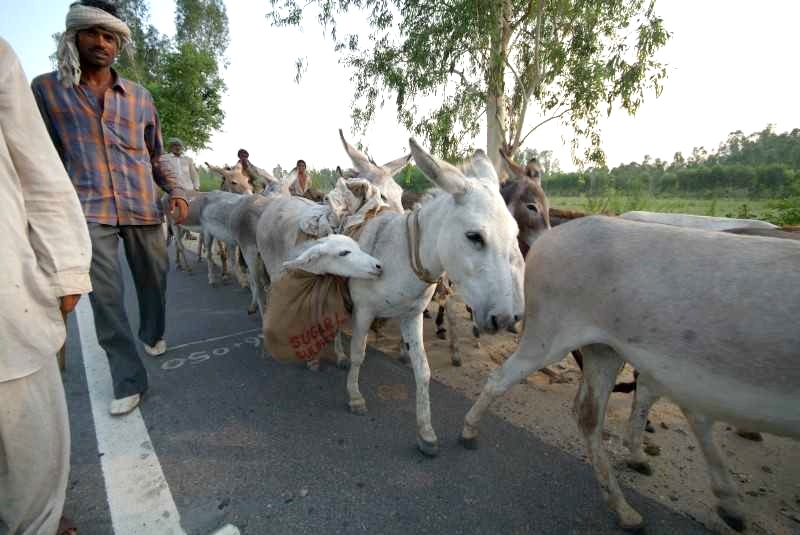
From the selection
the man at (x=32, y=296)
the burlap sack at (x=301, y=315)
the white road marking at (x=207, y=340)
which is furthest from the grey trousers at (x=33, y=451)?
the white road marking at (x=207, y=340)

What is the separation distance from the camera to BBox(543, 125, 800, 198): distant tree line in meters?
26.1

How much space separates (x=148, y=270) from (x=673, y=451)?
14.2 feet

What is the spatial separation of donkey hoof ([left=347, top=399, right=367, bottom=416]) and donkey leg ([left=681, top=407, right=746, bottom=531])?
1978 millimetres

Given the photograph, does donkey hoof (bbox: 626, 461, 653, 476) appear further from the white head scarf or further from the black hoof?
the white head scarf

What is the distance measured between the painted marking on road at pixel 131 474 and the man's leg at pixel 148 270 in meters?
0.63

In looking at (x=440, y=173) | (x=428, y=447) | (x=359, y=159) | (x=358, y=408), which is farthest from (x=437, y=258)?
(x=359, y=159)

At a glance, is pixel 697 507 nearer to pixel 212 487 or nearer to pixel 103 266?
pixel 212 487

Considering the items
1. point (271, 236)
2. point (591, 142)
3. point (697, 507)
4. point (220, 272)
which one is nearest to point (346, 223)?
point (271, 236)

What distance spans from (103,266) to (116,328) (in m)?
0.46

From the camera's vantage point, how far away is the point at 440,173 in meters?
2.03

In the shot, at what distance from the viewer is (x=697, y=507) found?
2.02 meters

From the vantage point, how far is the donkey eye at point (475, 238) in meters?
1.87

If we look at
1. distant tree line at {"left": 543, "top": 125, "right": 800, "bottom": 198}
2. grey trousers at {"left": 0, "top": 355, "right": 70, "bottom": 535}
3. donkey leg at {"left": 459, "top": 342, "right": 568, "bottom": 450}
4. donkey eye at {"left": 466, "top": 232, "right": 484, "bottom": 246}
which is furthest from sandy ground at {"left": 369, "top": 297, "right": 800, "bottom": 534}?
distant tree line at {"left": 543, "top": 125, "right": 800, "bottom": 198}

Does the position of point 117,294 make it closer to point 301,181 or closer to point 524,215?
point 524,215
